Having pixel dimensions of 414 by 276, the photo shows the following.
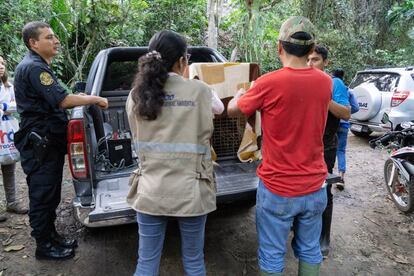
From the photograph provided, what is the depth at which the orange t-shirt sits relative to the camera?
1.74 m

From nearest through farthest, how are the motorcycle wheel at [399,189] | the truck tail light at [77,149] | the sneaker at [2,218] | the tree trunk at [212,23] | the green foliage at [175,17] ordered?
the truck tail light at [77,149]
the sneaker at [2,218]
the motorcycle wheel at [399,189]
the tree trunk at [212,23]
the green foliage at [175,17]

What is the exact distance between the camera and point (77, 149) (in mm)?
2633

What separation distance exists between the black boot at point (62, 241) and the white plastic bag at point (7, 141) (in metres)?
1.04

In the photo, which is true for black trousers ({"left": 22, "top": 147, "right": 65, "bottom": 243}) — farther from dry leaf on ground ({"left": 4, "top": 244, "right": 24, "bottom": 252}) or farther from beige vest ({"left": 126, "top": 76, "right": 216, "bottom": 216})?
beige vest ({"left": 126, "top": 76, "right": 216, "bottom": 216})

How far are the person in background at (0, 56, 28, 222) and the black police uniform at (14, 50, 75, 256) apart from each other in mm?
948

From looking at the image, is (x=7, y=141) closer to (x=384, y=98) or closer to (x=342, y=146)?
(x=342, y=146)

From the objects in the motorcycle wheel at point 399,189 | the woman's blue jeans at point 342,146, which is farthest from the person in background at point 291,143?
the woman's blue jeans at point 342,146

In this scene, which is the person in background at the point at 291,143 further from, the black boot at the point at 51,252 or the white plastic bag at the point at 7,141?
the white plastic bag at the point at 7,141

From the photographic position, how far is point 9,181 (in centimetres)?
374

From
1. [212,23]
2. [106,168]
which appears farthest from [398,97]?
[106,168]

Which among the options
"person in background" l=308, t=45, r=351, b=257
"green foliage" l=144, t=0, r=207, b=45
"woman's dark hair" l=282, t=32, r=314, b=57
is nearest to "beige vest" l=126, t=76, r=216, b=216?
"woman's dark hair" l=282, t=32, r=314, b=57

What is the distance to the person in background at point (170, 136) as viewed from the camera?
1689mm

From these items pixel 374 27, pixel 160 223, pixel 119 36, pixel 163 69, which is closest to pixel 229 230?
pixel 160 223

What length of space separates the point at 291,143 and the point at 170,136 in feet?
2.10
